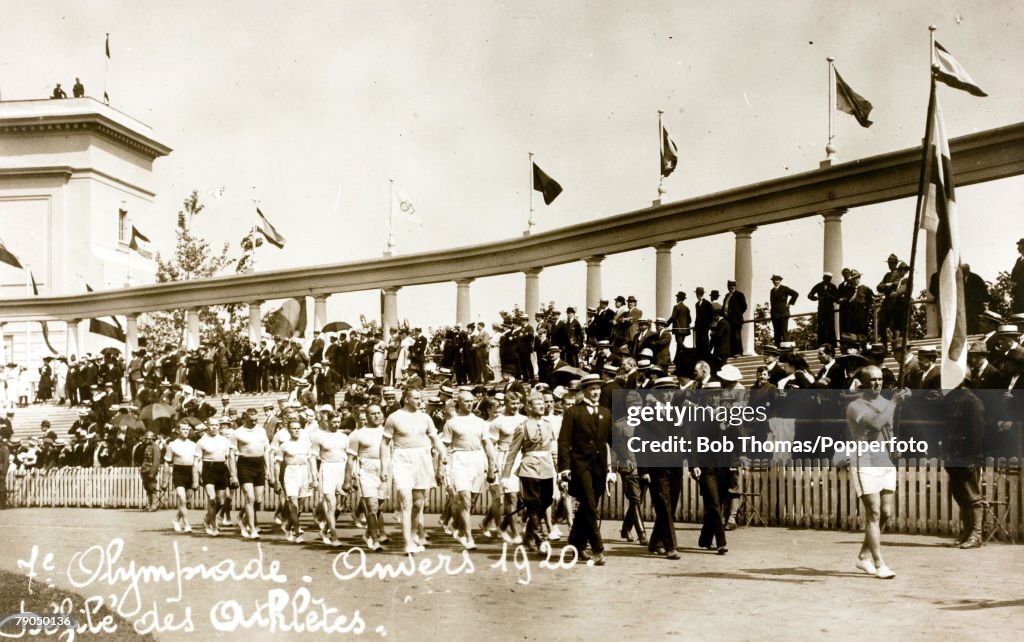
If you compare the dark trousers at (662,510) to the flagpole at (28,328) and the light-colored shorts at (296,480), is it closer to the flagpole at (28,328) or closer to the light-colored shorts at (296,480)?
the light-colored shorts at (296,480)

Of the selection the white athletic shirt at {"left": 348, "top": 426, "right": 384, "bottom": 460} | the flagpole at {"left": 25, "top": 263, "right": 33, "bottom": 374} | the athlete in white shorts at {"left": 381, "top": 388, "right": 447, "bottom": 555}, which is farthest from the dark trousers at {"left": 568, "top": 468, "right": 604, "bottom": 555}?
the flagpole at {"left": 25, "top": 263, "right": 33, "bottom": 374}

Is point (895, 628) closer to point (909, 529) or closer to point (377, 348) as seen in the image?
point (909, 529)

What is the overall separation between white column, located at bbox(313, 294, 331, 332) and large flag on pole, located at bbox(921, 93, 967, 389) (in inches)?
1316

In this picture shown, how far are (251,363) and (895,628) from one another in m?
29.7

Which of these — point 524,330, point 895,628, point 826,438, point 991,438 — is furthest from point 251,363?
point 895,628

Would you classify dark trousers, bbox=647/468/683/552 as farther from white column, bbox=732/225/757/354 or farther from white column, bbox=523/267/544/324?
white column, bbox=523/267/544/324

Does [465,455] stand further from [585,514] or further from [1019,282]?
[1019,282]

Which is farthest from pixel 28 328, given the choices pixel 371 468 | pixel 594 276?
pixel 371 468

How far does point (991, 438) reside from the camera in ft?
42.4

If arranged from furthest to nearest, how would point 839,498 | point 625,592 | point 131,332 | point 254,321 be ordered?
point 131,332, point 254,321, point 839,498, point 625,592

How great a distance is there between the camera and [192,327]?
152 feet

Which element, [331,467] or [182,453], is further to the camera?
[182,453]

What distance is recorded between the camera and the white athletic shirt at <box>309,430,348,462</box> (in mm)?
15414
